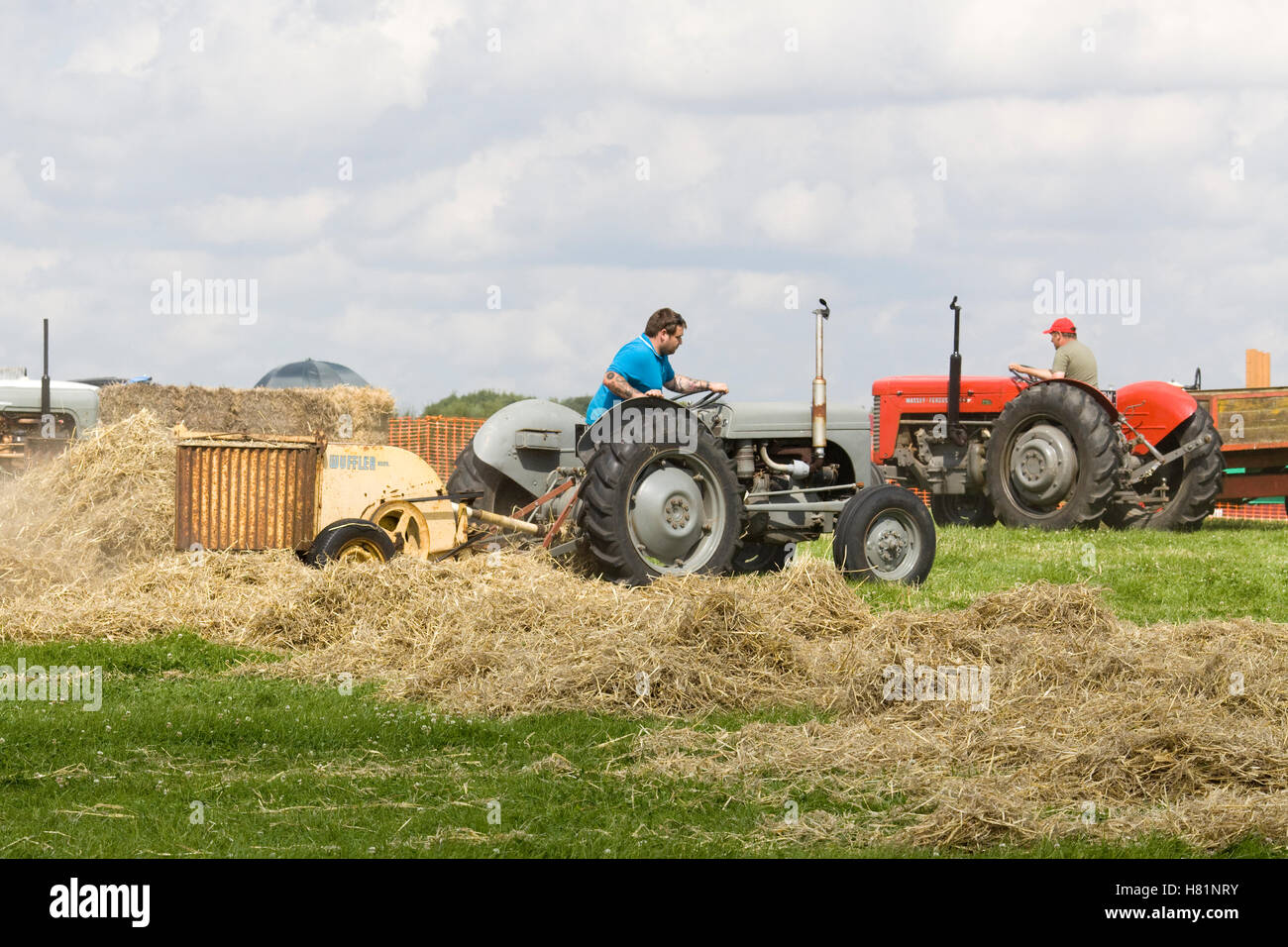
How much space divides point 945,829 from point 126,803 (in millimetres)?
2771

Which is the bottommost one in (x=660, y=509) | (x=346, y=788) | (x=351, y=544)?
(x=346, y=788)

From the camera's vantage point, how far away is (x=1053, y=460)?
14398 millimetres

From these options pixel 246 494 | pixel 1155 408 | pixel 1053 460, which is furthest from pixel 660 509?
pixel 1155 408

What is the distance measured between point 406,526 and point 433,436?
1486 centimetres

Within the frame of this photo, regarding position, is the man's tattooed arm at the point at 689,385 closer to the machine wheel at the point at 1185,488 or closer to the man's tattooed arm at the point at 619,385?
the man's tattooed arm at the point at 619,385

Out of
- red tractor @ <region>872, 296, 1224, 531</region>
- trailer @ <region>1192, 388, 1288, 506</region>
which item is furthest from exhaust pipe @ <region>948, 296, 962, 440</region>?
trailer @ <region>1192, 388, 1288, 506</region>

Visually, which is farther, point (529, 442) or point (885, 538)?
point (529, 442)

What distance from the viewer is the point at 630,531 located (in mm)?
9016

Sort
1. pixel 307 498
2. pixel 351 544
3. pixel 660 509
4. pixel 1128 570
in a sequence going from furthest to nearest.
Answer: pixel 1128 570 → pixel 307 498 → pixel 351 544 → pixel 660 509

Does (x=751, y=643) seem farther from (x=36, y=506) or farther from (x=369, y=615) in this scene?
(x=36, y=506)

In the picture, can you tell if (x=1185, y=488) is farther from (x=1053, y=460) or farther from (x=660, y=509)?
(x=660, y=509)

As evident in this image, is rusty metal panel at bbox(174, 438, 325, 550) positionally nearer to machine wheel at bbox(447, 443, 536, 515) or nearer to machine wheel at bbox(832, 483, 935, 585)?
machine wheel at bbox(447, 443, 536, 515)

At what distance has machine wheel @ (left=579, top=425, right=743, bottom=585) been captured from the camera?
8852 mm

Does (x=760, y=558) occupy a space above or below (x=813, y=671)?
above
